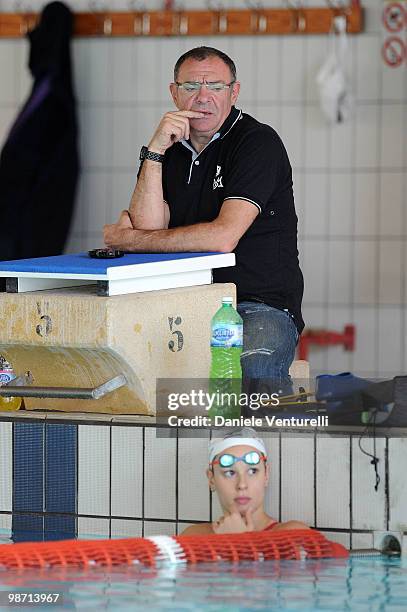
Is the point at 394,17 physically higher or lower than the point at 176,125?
higher

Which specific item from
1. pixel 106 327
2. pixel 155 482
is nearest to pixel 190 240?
pixel 106 327

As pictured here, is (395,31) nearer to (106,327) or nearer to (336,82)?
(336,82)

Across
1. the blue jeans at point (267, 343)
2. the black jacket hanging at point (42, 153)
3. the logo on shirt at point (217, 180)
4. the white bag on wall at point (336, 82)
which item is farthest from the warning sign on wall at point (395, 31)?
the blue jeans at point (267, 343)

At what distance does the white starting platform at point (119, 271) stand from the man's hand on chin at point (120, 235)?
6.3 inches

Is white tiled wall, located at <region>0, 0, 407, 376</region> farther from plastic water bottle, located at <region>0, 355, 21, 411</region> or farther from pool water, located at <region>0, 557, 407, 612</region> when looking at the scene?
pool water, located at <region>0, 557, 407, 612</region>

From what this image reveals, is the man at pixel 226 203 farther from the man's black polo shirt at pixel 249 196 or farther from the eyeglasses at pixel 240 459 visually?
the eyeglasses at pixel 240 459

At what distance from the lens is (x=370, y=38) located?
545cm

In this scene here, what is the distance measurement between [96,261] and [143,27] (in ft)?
9.36

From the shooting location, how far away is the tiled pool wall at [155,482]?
277 cm

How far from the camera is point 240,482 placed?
2.69 meters

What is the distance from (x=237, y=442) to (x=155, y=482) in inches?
10.0

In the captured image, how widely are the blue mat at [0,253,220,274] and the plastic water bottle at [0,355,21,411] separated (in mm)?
258

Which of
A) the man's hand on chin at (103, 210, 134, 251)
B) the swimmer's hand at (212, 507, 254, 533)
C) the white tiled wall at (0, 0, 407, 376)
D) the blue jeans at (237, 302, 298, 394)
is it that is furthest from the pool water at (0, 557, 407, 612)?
the white tiled wall at (0, 0, 407, 376)

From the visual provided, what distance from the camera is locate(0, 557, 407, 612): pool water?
2305 mm
